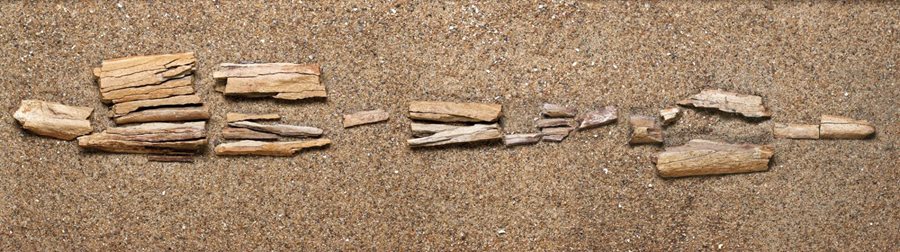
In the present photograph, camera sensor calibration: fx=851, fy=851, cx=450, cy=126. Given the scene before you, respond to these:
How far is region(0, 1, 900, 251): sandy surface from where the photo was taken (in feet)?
7.11

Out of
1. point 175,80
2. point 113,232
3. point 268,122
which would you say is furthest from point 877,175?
point 113,232

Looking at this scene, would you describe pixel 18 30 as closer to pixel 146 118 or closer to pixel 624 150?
pixel 146 118

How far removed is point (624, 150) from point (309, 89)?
2.72 ft

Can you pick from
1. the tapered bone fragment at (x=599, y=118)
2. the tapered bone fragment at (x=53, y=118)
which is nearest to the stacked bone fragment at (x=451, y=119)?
the tapered bone fragment at (x=599, y=118)

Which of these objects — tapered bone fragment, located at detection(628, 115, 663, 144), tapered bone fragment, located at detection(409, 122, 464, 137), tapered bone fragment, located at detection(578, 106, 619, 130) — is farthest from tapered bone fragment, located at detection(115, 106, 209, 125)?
tapered bone fragment, located at detection(628, 115, 663, 144)

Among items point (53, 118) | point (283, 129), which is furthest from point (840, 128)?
point (53, 118)

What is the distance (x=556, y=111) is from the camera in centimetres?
219

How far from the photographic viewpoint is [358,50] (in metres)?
2.17

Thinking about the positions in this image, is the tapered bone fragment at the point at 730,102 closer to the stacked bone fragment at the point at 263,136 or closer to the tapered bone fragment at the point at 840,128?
the tapered bone fragment at the point at 840,128

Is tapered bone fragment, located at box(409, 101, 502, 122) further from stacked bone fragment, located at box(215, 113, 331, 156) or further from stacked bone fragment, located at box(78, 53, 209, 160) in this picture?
stacked bone fragment, located at box(78, 53, 209, 160)

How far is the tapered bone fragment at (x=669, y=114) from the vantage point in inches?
86.2

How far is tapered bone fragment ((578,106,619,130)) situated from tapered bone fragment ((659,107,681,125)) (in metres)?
0.12

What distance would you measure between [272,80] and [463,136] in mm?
503

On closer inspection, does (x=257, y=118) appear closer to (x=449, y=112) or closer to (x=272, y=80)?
(x=272, y=80)
